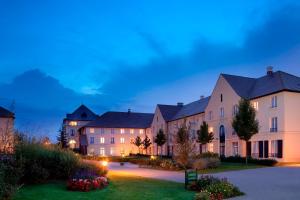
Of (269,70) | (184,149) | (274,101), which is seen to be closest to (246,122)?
(274,101)

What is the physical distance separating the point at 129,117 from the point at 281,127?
1851 inches

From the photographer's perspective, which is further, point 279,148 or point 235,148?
point 235,148

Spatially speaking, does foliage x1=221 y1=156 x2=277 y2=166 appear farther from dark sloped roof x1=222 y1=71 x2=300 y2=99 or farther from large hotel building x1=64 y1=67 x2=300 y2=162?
dark sloped roof x1=222 y1=71 x2=300 y2=99

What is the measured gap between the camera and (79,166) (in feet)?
59.2

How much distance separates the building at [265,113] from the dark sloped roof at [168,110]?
1890 centimetres

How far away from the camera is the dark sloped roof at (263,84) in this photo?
3900 cm

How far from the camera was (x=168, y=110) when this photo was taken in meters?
71.1

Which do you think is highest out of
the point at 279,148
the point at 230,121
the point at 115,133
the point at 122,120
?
the point at 230,121

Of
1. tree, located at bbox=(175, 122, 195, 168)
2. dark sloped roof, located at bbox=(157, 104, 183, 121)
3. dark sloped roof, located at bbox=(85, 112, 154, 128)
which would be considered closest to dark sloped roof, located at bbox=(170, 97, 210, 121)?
dark sloped roof, located at bbox=(157, 104, 183, 121)

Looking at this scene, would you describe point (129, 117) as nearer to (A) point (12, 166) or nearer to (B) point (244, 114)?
(B) point (244, 114)

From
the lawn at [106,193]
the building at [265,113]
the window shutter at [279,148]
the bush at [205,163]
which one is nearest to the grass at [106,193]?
the lawn at [106,193]

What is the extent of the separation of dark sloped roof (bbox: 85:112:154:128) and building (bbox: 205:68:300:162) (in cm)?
3118

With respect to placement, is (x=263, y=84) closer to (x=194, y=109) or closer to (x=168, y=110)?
(x=194, y=109)

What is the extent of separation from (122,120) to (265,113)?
1714 inches
